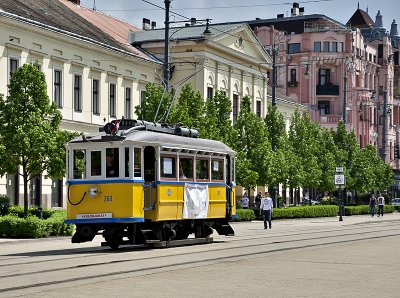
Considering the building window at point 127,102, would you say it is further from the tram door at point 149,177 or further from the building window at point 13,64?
the tram door at point 149,177

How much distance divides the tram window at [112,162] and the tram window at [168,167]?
143cm

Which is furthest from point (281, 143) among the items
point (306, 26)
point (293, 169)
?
point (306, 26)

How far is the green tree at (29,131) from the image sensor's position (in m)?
35.0

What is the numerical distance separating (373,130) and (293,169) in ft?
173

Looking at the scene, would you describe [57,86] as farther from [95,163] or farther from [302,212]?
[95,163]

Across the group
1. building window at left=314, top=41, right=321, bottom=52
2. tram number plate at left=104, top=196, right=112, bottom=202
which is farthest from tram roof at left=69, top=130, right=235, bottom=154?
building window at left=314, top=41, right=321, bottom=52

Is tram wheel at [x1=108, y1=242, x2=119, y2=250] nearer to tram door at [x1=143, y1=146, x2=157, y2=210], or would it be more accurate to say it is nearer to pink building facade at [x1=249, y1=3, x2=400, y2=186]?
tram door at [x1=143, y1=146, x2=157, y2=210]

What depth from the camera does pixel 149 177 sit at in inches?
1025

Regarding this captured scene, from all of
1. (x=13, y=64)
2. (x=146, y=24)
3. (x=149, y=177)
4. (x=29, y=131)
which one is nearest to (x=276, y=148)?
(x=146, y=24)

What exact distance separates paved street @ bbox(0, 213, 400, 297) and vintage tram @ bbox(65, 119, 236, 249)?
683mm

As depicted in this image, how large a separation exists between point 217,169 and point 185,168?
227 cm

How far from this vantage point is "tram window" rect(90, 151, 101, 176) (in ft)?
83.7

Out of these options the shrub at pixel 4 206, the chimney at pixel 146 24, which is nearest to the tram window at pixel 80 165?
the shrub at pixel 4 206

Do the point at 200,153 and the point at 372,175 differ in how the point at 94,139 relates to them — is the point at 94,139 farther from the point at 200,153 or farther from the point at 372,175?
the point at 372,175
